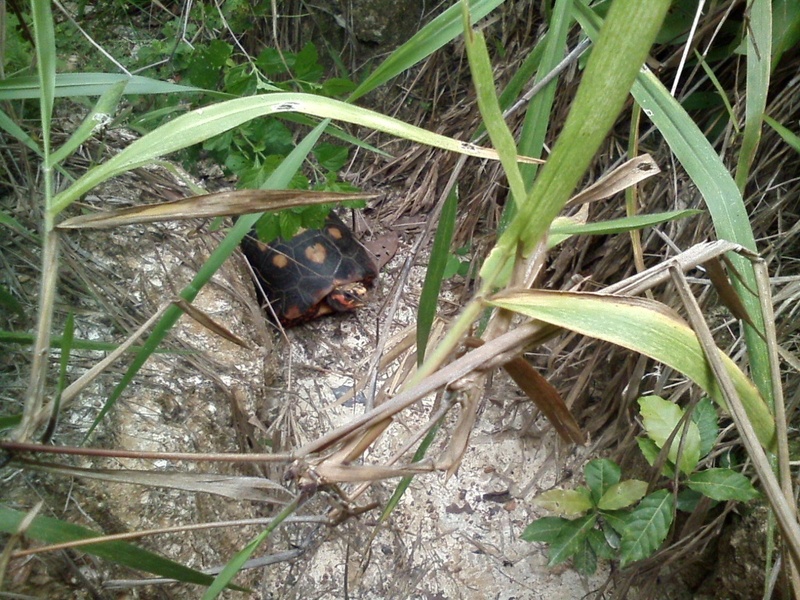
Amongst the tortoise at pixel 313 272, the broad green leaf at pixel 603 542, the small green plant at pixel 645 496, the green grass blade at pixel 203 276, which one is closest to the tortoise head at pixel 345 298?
the tortoise at pixel 313 272

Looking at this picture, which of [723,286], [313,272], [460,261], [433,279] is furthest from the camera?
[313,272]

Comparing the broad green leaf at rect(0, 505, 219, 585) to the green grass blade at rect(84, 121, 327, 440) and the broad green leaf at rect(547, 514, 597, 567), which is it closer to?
the green grass blade at rect(84, 121, 327, 440)

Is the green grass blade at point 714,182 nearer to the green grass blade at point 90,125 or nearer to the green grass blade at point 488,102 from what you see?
the green grass blade at point 488,102

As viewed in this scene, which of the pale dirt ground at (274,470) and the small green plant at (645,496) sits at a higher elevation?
the pale dirt ground at (274,470)

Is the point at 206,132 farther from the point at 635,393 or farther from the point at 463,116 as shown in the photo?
the point at 463,116

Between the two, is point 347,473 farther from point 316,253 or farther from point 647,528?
point 316,253

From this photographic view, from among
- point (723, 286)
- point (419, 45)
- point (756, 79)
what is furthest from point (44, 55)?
point (756, 79)

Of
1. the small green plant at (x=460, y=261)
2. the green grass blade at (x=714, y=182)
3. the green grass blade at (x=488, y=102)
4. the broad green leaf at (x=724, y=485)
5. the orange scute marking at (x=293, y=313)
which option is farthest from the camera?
the orange scute marking at (x=293, y=313)
